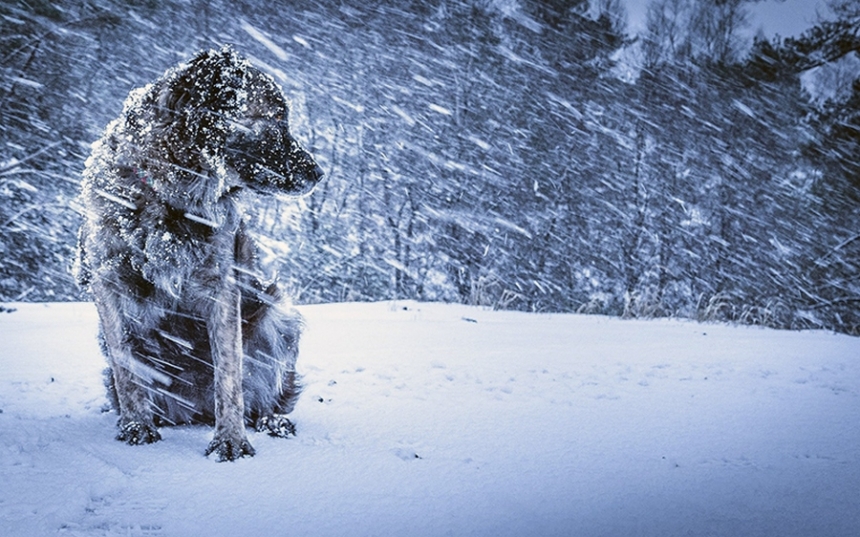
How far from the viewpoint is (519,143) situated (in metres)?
13.4

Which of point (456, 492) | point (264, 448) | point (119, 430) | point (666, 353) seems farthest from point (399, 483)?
point (666, 353)

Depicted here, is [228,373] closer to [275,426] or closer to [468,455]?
[275,426]

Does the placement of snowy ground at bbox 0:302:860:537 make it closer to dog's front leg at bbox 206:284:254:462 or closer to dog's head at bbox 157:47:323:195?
dog's front leg at bbox 206:284:254:462

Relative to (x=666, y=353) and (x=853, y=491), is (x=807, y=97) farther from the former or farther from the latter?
(x=853, y=491)

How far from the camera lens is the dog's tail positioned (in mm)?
2428

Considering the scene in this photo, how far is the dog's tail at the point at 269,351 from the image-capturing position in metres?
2.43

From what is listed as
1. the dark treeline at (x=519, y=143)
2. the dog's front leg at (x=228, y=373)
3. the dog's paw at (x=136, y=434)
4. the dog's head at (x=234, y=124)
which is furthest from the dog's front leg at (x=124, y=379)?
the dark treeline at (x=519, y=143)

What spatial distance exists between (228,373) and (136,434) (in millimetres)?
406

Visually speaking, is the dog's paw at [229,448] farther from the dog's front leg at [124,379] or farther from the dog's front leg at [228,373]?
the dog's front leg at [124,379]

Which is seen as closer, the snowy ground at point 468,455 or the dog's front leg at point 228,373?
the snowy ground at point 468,455

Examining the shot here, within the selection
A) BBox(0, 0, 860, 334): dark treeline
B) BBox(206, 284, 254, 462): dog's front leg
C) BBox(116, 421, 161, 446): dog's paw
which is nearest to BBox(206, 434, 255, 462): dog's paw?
BBox(206, 284, 254, 462): dog's front leg

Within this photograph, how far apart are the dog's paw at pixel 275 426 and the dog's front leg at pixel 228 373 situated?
0.23 metres

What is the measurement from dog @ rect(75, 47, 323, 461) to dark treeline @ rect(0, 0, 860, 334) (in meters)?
8.44

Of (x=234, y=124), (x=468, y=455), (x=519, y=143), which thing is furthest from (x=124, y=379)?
(x=519, y=143)
